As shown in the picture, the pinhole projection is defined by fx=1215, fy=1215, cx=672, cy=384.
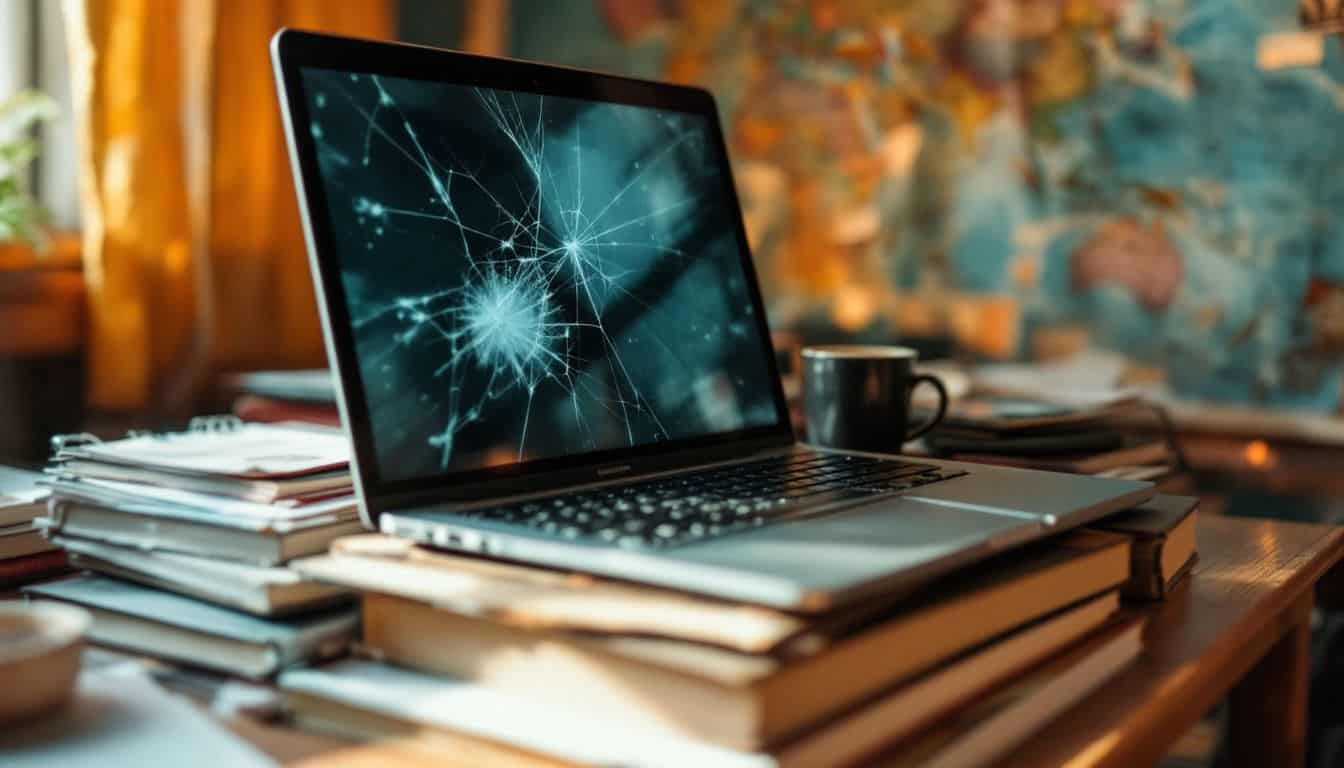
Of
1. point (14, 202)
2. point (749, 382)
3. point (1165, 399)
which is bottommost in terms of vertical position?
point (1165, 399)

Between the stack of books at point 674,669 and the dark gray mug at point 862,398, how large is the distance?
0.38 meters

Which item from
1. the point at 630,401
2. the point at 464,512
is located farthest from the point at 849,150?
the point at 464,512

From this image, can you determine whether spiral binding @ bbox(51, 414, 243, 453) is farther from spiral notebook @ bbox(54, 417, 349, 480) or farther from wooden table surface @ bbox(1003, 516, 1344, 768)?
wooden table surface @ bbox(1003, 516, 1344, 768)

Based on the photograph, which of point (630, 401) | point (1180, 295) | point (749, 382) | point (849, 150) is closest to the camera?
point (630, 401)

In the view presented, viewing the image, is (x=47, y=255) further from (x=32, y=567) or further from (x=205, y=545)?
(x=205, y=545)

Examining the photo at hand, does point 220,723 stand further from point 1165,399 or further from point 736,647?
point 1165,399

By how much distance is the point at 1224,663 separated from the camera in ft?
2.32

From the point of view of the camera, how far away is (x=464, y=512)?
62 centimetres

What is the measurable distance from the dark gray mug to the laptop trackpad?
0.32 m

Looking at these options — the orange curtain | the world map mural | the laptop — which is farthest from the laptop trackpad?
the orange curtain

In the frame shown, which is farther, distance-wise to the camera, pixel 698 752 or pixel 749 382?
pixel 749 382

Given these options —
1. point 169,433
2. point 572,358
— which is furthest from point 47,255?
point 572,358

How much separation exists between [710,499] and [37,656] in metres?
0.33

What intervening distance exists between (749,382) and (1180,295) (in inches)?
54.3
